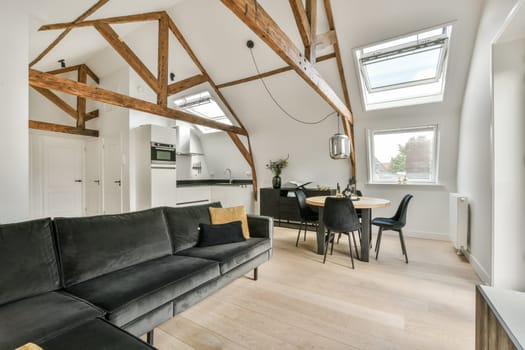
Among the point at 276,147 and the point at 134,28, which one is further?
the point at 276,147

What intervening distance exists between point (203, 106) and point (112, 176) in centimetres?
269

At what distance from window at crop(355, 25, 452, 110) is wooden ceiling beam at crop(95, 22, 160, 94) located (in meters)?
3.72

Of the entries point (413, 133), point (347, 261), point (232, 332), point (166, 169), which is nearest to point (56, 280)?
point (232, 332)

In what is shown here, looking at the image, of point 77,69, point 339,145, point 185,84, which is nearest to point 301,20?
point 339,145

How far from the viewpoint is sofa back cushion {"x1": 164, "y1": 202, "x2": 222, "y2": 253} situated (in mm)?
2436

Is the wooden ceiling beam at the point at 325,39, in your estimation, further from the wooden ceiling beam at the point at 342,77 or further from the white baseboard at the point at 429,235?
the white baseboard at the point at 429,235

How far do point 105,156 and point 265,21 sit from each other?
16.5 feet

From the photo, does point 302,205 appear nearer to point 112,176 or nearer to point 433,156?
point 433,156

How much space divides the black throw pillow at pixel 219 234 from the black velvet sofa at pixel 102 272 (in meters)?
0.13

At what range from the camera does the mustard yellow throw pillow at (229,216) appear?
2.82 metres

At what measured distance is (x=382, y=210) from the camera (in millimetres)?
4816

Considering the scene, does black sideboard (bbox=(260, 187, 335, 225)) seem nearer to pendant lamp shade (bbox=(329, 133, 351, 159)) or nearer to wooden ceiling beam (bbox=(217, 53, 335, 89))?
pendant lamp shade (bbox=(329, 133, 351, 159))

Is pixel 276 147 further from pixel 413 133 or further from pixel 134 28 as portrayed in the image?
pixel 134 28

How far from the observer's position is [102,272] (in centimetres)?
181
